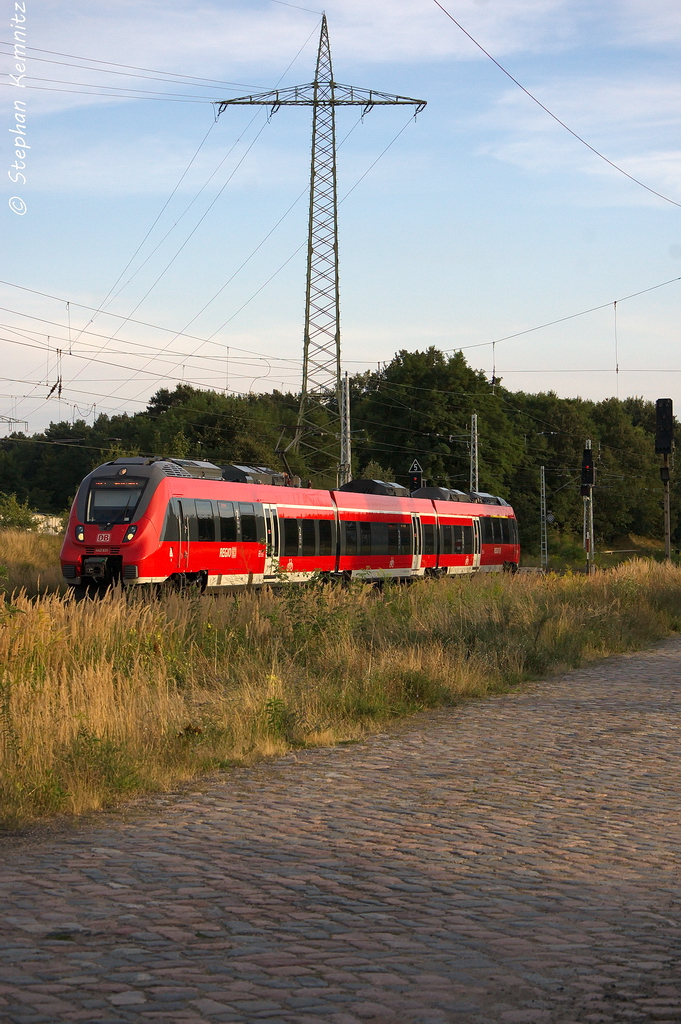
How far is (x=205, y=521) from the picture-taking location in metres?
25.6

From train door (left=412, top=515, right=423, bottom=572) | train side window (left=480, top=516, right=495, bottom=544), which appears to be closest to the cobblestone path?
train door (left=412, top=515, right=423, bottom=572)

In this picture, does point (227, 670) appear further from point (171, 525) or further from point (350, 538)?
Result: point (350, 538)

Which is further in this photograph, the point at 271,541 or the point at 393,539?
the point at 393,539

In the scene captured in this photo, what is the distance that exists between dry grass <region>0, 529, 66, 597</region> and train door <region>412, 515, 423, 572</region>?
11.6 m

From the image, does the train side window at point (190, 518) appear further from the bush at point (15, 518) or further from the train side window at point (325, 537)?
the bush at point (15, 518)

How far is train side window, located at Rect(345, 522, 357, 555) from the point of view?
33312mm

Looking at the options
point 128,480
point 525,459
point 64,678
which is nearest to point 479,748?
point 64,678

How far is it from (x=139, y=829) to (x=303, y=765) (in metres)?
2.36

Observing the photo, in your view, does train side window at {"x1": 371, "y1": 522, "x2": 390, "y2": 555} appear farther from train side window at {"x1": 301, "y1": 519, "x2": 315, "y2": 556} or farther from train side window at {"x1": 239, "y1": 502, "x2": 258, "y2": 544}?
train side window at {"x1": 239, "y1": 502, "x2": 258, "y2": 544}

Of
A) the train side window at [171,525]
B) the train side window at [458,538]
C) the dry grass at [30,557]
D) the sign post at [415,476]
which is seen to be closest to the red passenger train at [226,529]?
the train side window at [171,525]

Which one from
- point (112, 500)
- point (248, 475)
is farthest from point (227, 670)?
point (248, 475)

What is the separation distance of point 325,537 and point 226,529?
595cm

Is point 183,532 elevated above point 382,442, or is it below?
below

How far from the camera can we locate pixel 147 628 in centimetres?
1405
